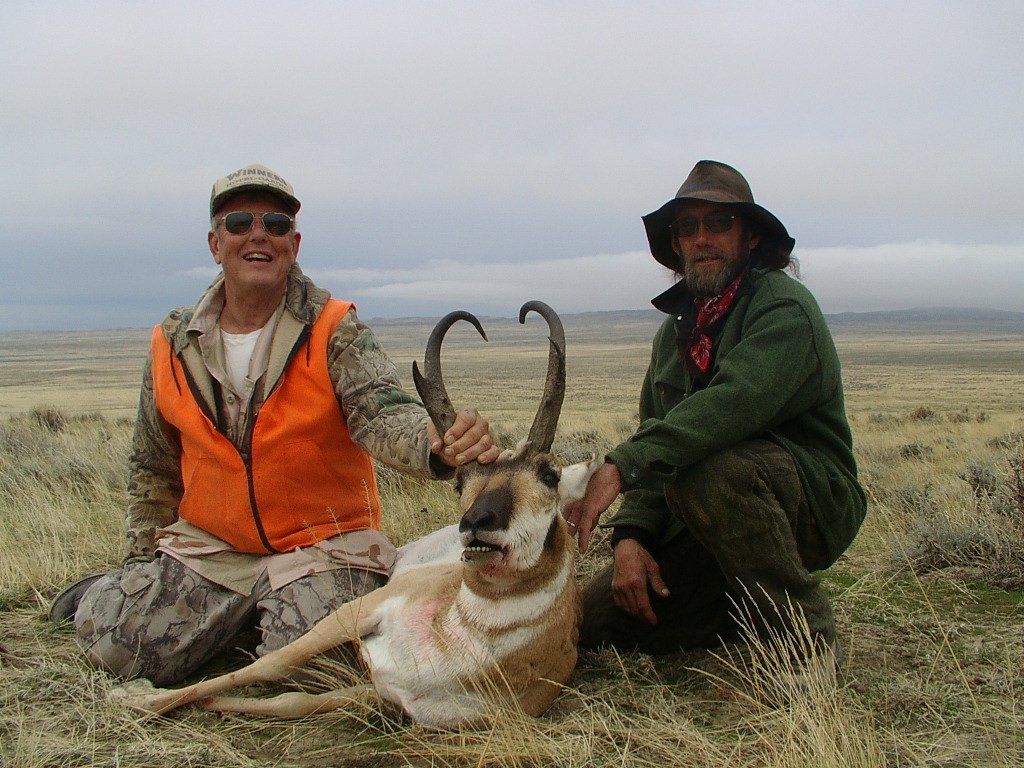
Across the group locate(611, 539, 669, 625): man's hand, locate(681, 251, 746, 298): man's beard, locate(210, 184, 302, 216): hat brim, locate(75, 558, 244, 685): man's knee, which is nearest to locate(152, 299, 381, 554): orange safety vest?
locate(75, 558, 244, 685): man's knee

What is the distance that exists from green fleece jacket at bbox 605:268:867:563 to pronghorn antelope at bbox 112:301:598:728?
42cm

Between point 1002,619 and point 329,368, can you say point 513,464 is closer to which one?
point 329,368

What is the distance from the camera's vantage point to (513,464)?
3.94 meters

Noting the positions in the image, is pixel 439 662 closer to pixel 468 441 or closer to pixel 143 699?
pixel 468 441

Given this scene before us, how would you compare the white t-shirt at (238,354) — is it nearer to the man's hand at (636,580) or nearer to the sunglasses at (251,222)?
the sunglasses at (251,222)

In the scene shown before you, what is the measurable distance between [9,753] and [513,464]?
2.49 m

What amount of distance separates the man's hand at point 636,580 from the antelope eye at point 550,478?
1097 millimetres

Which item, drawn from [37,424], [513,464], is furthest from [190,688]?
[37,424]

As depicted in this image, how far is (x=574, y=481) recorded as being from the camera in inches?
160

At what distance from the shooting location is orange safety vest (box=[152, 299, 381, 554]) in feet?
15.6

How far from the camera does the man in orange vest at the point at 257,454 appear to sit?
467cm

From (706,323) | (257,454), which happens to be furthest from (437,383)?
(706,323)

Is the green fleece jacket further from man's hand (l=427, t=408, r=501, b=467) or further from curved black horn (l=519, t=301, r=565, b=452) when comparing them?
man's hand (l=427, t=408, r=501, b=467)

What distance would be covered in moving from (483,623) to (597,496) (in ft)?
2.58
